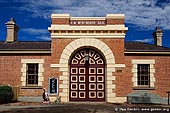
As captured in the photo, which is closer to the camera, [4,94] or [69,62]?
[4,94]

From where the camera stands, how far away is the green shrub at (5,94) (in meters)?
18.3

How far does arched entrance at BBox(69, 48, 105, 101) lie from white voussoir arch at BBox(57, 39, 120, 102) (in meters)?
0.48

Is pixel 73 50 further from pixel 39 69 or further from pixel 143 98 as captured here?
pixel 143 98

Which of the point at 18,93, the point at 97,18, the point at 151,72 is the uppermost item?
the point at 97,18

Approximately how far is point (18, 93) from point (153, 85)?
9.16 meters

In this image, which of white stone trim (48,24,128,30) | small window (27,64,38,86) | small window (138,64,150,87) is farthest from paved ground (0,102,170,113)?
white stone trim (48,24,128,30)

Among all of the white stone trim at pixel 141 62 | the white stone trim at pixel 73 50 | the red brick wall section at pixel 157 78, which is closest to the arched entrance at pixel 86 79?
the white stone trim at pixel 73 50

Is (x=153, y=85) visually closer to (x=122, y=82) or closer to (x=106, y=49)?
(x=122, y=82)

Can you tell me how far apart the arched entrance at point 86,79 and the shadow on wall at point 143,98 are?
1950 mm

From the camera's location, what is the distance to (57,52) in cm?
2050

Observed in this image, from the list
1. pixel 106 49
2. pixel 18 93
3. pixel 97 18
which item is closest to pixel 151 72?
pixel 106 49

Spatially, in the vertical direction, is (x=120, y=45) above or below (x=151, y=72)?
above

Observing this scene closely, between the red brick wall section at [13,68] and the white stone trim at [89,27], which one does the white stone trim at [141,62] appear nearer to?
the white stone trim at [89,27]

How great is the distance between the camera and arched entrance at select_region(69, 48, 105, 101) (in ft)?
67.6
